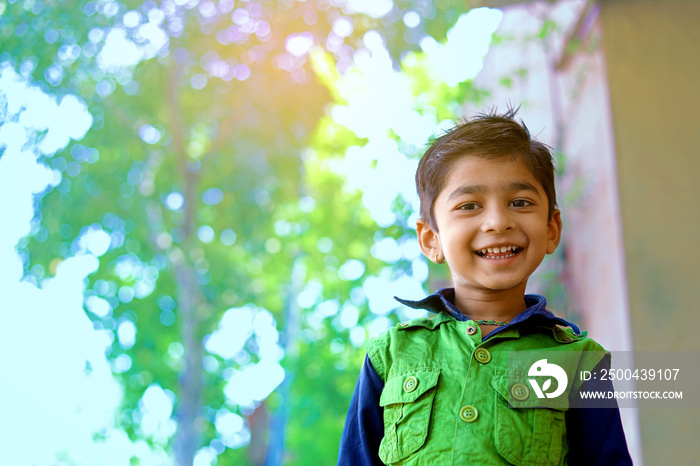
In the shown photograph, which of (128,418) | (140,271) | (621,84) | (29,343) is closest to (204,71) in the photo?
(140,271)

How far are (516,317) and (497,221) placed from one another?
0.46ft

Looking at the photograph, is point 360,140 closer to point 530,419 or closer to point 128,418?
point 128,418

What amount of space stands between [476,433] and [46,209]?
5395 mm

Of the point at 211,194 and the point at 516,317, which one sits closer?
the point at 516,317

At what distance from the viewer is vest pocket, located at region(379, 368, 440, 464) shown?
0.91 meters

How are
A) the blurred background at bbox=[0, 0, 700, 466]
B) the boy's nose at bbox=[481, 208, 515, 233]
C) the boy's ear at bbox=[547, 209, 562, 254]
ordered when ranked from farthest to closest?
1. the blurred background at bbox=[0, 0, 700, 466]
2. the boy's ear at bbox=[547, 209, 562, 254]
3. the boy's nose at bbox=[481, 208, 515, 233]

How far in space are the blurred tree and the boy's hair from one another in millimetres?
3858

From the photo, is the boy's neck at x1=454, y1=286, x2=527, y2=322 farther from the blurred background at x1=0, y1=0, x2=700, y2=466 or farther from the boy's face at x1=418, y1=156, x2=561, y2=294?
the blurred background at x1=0, y1=0, x2=700, y2=466

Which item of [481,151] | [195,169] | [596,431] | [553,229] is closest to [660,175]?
[553,229]

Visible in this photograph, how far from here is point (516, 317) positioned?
97 centimetres

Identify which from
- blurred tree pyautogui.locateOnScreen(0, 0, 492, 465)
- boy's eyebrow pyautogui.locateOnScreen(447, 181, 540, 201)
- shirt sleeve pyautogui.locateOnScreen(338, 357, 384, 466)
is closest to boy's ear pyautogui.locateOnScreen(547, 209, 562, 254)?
boy's eyebrow pyautogui.locateOnScreen(447, 181, 540, 201)

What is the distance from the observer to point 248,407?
24.4ft

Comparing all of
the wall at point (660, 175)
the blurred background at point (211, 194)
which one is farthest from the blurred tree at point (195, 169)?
the wall at point (660, 175)

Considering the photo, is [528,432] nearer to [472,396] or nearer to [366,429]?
[472,396]
